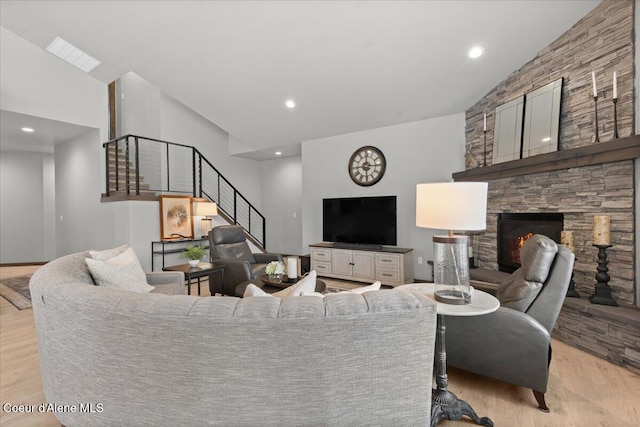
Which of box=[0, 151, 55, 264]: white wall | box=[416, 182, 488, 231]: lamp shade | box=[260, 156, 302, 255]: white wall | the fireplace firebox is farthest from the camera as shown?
box=[260, 156, 302, 255]: white wall

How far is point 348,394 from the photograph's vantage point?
112cm

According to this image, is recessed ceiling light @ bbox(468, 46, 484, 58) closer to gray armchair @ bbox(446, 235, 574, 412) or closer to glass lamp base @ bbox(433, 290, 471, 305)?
gray armchair @ bbox(446, 235, 574, 412)

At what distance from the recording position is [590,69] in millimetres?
2834

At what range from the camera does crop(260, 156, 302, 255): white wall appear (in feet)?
25.2

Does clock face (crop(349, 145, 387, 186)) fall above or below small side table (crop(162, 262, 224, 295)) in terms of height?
above

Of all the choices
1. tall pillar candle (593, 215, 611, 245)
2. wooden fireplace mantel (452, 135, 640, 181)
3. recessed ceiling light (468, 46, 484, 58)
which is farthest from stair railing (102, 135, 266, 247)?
tall pillar candle (593, 215, 611, 245)

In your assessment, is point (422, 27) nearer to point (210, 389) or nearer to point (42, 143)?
point (210, 389)

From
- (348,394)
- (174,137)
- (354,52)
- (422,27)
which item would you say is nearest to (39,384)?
(348,394)

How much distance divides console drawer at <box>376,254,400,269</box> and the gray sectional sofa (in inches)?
133

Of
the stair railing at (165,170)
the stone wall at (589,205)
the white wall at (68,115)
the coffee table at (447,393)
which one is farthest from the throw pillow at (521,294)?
the white wall at (68,115)

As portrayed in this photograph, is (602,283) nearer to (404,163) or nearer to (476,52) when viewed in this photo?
(476,52)

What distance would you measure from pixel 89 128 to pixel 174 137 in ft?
5.12

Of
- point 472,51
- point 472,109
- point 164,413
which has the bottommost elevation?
point 164,413

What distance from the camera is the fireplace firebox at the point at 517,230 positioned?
10.4 feet
